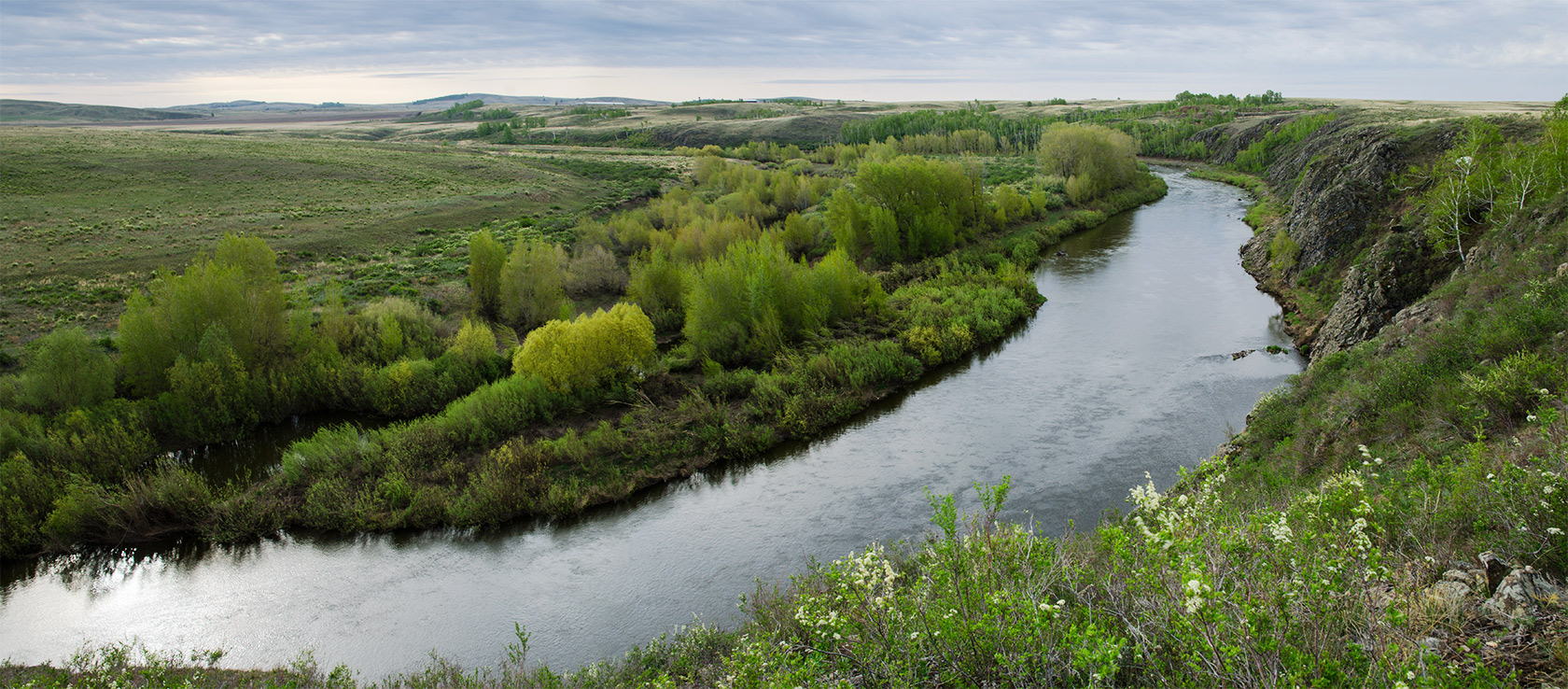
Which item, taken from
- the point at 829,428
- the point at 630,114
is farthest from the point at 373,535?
the point at 630,114

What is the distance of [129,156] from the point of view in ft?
218

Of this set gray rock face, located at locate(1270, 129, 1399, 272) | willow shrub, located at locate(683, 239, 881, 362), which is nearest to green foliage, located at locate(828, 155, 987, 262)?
willow shrub, located at locate(683, 239, 881, 362)

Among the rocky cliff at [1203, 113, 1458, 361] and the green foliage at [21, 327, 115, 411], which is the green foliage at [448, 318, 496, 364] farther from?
the rocky cliff at [1203, 113, 1458, 361]

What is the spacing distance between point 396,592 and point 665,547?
613cm

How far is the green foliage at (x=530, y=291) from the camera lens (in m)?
34.7

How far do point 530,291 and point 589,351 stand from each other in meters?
11.9

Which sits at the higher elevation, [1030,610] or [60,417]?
[1030,610]

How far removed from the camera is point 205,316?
25109mm

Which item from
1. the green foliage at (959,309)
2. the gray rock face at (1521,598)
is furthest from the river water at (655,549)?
the gray rock face at (1521,598)

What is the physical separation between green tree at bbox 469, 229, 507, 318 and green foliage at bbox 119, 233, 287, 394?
920cm

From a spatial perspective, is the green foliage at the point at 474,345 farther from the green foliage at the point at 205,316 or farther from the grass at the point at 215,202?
the grass at the point at 215,202

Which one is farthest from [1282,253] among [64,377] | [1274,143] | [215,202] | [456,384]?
[215,202]

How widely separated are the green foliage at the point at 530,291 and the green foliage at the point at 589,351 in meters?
9.48

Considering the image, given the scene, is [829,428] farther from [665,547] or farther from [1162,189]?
[1162,189]
